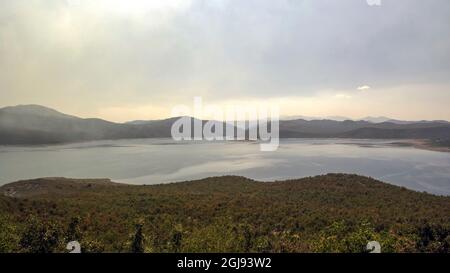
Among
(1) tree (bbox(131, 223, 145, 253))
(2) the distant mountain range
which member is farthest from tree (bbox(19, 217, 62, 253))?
(2) the distant mountain range

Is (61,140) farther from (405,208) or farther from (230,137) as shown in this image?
(405,208)

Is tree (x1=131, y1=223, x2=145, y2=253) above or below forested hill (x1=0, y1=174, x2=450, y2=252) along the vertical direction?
above

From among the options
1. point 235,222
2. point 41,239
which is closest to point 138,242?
point 41,239

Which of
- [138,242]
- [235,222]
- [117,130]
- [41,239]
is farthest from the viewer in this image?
[117,130]

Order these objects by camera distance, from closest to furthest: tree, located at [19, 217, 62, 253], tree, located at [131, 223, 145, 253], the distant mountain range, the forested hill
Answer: tree, located at [19, 217, 62, 253] → tree, located at [131, 223, 145, 253] → the forested hill → the distant mountain range

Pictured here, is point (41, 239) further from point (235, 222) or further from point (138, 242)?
point (235, 222)

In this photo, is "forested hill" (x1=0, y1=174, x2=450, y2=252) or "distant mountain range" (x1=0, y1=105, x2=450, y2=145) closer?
"forested hill" (x1=0, y1=174, x2=450, y2=252)

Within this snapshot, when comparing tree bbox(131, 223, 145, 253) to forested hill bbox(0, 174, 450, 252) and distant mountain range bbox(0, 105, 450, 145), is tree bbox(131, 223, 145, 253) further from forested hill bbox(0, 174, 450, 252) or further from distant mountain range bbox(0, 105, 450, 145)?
distant mountain range bbox(0, 105, 450, 145)

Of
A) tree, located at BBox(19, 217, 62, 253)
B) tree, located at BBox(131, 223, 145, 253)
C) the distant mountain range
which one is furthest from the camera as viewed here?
the distant mountain range

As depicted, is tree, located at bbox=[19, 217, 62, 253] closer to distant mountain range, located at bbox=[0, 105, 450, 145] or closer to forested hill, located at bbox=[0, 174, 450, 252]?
forested hill, located at bbox=[0, 174, 450, 252]
